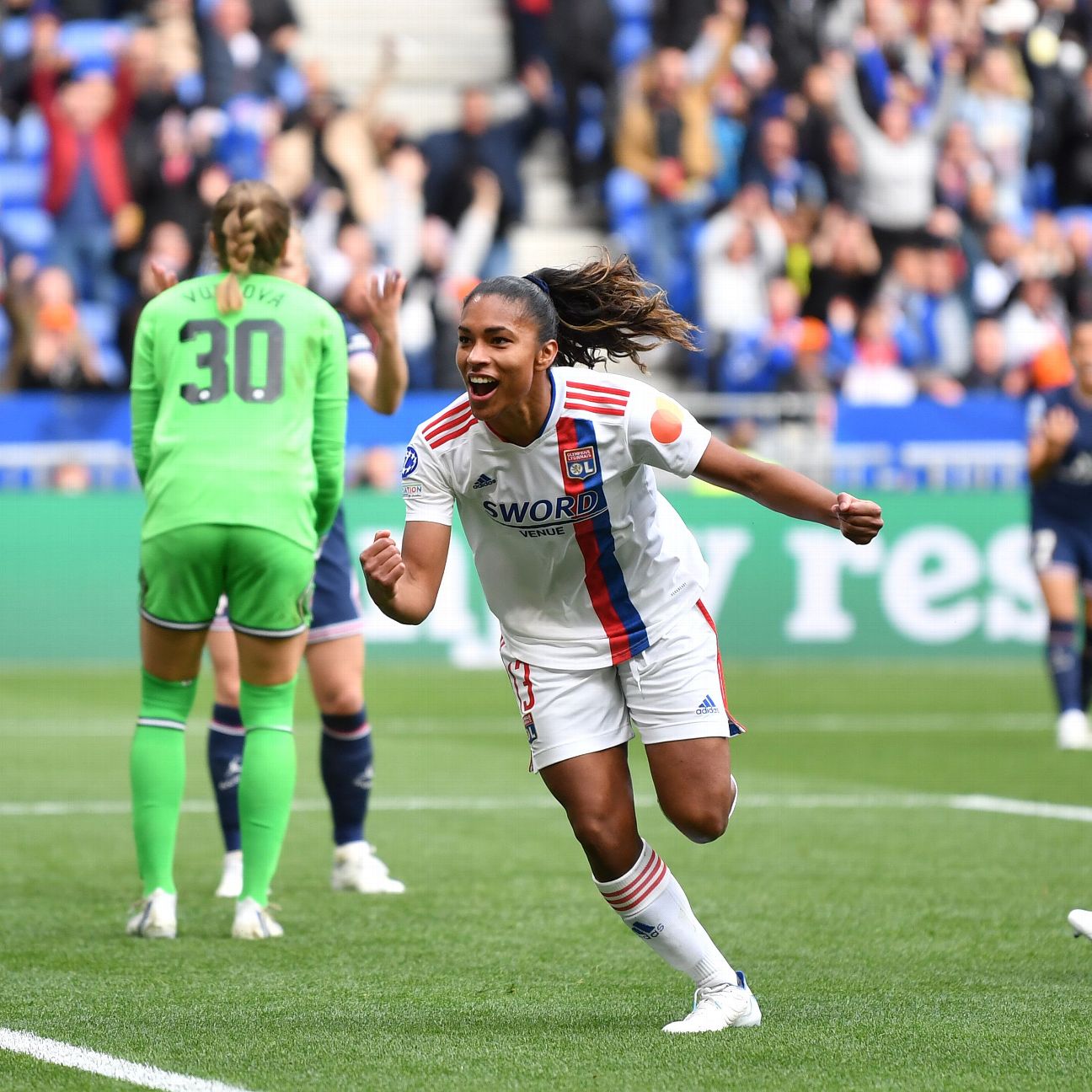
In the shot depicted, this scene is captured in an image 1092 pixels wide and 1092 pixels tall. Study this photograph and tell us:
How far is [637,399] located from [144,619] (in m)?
1.92

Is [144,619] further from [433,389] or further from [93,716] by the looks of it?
[433,389]

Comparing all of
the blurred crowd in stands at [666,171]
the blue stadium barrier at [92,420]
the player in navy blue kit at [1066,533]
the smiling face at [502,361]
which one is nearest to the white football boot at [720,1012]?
the smiling face at [502,361]

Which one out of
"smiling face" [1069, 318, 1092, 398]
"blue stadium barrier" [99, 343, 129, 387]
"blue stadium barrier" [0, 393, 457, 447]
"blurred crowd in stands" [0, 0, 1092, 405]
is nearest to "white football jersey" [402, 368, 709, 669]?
"smiling face" [1069, 318, 1092, 398]

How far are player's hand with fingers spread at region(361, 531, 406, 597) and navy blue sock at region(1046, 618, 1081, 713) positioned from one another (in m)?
7.90

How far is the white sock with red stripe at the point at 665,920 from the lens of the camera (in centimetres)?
480

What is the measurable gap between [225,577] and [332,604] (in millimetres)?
931

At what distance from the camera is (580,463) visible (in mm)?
4750

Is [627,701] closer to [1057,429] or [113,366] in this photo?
[1057,429]

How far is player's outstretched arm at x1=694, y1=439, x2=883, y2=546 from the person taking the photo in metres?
4.51

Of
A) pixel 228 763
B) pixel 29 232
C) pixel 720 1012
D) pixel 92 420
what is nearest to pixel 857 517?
pixel 720 1012

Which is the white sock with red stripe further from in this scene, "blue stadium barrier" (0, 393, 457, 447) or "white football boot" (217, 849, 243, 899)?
"blue stadium barrier" (0, 393, 457, 447)

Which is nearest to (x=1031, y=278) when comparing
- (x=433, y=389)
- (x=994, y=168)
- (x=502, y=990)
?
(x=994, y=168)

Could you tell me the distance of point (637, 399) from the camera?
476 cm

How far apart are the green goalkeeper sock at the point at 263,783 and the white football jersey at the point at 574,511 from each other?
1265 millimetres
